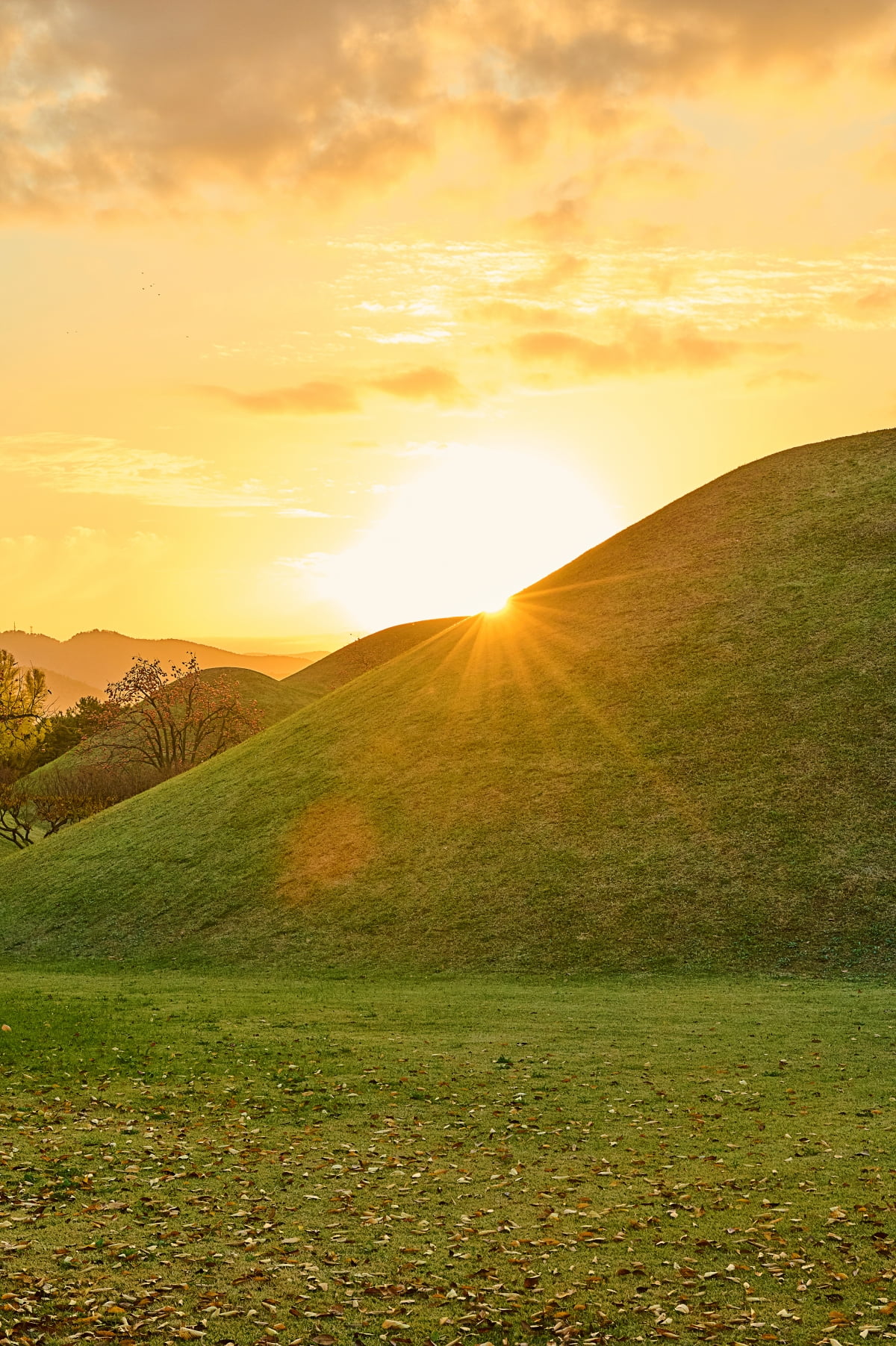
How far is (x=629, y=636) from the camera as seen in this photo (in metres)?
57.2

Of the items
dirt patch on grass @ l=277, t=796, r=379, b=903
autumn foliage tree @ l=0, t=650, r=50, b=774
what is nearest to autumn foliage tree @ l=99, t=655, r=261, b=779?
autumn foliage tree @ l=0, t=650, r=50, b=774

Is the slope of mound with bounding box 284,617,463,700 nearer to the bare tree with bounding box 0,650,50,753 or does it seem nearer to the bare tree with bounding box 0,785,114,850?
the bare tree with bounding box 0,650,50,753

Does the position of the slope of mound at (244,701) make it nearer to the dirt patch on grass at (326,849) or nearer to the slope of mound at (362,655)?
the slope of mound at (362,655)

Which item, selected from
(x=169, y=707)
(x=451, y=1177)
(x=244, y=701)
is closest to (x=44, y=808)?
(x=169, y=707)

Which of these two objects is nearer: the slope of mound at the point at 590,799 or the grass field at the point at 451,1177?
the grass field at the point at 451,1177

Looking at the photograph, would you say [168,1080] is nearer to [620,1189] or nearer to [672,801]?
[620,1189]

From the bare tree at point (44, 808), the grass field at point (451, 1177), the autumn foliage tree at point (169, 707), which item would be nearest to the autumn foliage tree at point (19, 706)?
the autumn foliage tree at point (169, 707)

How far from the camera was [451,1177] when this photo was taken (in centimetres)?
1509

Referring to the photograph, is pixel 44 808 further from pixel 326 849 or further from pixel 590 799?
pixel 590 799

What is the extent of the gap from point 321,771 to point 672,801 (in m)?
20.5

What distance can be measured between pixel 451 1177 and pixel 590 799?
30.4 metres

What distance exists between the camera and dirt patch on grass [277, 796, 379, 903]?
45.0 metres

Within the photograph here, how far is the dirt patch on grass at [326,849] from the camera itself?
4497 cm

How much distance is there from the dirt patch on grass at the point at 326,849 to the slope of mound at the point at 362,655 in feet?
347
